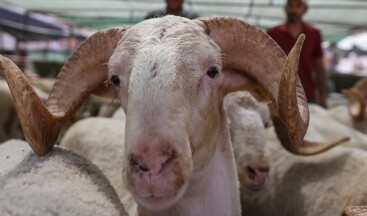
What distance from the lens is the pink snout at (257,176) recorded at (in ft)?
10.3

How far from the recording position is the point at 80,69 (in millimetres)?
2572

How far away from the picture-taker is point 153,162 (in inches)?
70.7

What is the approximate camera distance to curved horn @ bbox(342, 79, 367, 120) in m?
5.64

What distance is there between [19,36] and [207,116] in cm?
1342

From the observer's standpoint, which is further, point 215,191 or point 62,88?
point 62,88

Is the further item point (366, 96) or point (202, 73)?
point (366, 96)

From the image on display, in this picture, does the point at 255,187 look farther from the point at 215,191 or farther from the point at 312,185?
the point at 215,191

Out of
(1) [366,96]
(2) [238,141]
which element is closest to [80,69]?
(2) [238,141]

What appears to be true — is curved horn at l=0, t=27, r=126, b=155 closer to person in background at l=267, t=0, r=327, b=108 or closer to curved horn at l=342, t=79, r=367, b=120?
person in background at l=267, t=0, r=327, b=108

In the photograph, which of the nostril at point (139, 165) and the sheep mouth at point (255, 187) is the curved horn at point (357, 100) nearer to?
the sheep mouth at point (255, 187)

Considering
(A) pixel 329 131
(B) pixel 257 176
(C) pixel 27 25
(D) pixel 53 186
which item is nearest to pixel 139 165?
(D) pixel 53 186

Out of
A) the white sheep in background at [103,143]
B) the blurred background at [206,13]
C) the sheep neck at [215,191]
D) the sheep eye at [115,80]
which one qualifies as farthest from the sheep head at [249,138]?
the blurred background at [206,13]

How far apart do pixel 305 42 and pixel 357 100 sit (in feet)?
3.05

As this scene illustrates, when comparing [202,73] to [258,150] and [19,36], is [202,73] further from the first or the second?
[19,36]
